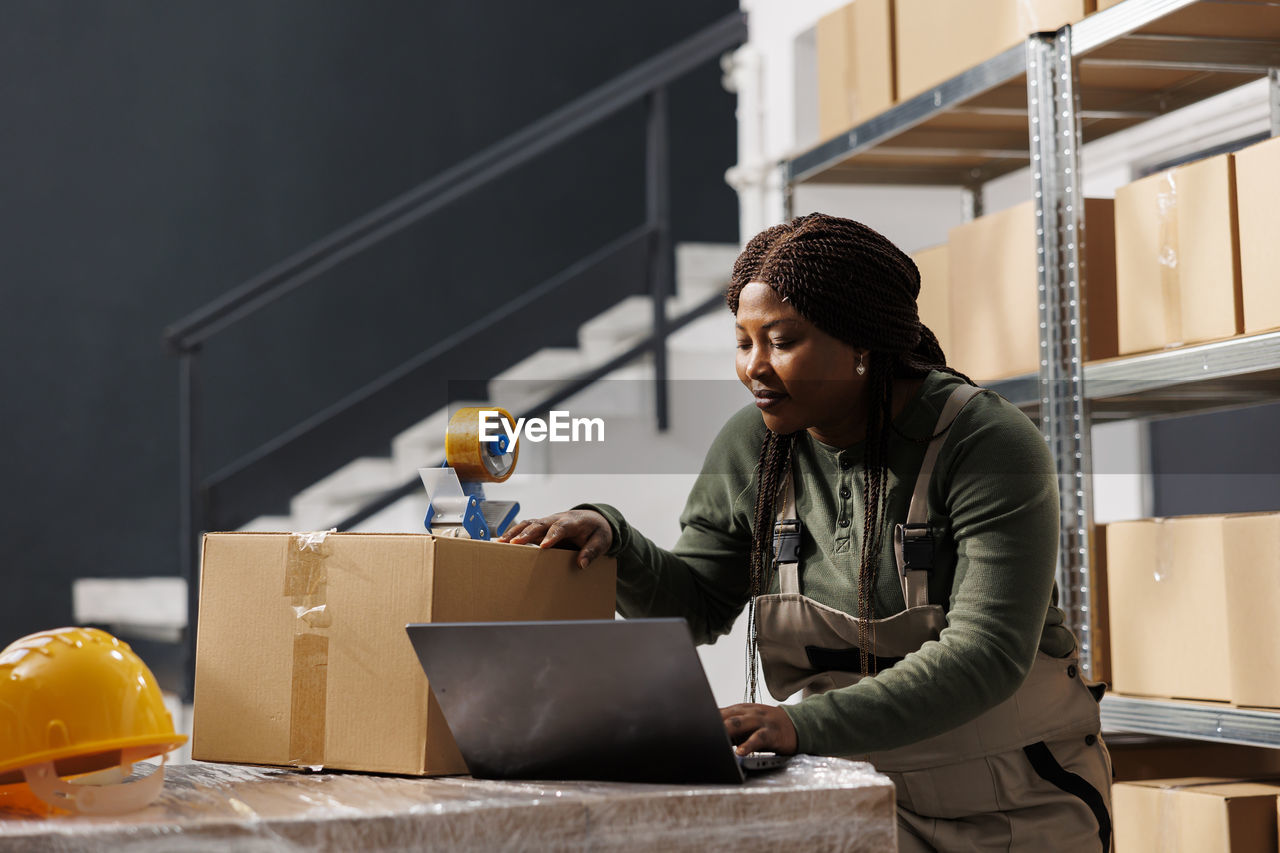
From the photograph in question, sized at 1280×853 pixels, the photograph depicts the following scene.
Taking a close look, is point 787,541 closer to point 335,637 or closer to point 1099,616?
point 335,637

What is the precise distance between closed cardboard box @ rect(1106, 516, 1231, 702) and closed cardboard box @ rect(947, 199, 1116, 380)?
1.07 feet

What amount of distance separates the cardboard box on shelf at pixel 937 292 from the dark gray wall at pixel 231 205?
3245 mm

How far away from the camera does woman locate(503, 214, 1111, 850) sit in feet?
4.16

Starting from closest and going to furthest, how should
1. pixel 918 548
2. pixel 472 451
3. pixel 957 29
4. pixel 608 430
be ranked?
pixel 472 451
pixel 918 548
pixel 957 29
pixel 608 430

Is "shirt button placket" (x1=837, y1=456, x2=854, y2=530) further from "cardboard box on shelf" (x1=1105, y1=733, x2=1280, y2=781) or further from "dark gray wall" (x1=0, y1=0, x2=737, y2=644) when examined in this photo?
"dark gray wall" (x1=0, y1=0, x2=737, y2=644)

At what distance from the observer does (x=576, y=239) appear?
572 centimetres

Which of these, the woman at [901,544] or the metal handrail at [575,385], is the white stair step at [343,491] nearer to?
the metal handrail at [575,385]

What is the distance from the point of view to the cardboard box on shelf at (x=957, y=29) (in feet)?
7.20

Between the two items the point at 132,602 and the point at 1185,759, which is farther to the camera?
the point at 132,602

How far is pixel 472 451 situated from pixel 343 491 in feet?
9.88

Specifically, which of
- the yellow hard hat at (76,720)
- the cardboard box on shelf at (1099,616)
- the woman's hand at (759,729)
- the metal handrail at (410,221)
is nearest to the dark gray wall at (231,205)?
the metal handrail at (410,221)

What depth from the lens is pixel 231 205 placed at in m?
5.28

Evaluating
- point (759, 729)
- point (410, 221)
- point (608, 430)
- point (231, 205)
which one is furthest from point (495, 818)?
point (231, 205)

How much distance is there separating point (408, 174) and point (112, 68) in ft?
3.86
